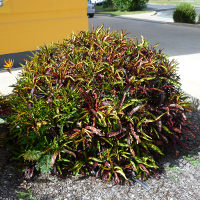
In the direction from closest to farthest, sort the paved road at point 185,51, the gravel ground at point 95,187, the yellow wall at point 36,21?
the gravel ground at point 95,187, the paved road at point 185,51, the yellow wall at point 36,21

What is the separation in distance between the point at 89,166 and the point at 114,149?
32 centimetres

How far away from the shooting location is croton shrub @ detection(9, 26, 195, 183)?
103 inches

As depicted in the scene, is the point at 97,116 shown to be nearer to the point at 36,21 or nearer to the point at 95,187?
the point at 95,187

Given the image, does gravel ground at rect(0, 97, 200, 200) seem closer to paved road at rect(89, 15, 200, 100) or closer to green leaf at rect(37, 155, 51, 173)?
green leaf at rect(37, 155, 51, 173)

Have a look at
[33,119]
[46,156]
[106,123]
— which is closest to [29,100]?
[33,119]

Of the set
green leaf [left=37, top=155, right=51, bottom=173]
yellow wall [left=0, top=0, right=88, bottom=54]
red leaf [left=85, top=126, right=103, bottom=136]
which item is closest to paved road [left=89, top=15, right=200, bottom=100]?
red leaf [left=85, top=126, right=103, bottom=136]

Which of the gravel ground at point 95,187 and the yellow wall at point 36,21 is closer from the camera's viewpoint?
the gravel ground at point 95,187

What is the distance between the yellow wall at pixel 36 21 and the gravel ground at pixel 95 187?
190 inches

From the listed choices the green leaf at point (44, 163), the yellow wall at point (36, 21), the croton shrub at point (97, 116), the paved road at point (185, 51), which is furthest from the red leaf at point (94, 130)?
the yellow wall at point (36, 21)

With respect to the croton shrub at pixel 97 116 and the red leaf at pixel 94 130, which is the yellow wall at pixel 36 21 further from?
the red leaf at pixel 94 130

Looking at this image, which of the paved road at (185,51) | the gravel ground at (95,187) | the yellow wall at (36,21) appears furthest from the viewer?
the yellow wall at (36,21)

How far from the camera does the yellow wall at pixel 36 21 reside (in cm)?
687

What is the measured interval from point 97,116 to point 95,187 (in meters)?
0.69

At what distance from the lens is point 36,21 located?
23.6 ft
